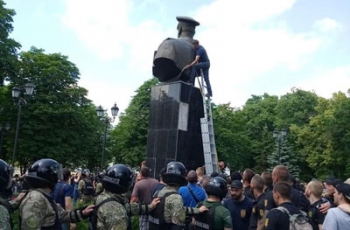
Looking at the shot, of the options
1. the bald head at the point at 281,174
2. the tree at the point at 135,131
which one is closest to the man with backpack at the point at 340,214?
the bald head at the point at 281,174

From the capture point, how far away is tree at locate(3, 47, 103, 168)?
39594 mm

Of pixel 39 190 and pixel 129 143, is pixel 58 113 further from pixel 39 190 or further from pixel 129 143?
pixel 39 190

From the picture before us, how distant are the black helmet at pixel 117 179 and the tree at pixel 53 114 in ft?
116

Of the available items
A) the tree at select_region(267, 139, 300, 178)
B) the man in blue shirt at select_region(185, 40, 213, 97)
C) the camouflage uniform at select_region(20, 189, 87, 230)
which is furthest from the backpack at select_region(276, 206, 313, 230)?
the tree at select_region(267, 139, 300, 178)

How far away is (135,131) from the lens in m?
46.7

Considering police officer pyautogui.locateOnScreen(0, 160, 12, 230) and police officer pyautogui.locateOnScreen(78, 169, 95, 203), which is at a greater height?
police officer pyautogui.locateOnScreen(0, 160, 12, 230)

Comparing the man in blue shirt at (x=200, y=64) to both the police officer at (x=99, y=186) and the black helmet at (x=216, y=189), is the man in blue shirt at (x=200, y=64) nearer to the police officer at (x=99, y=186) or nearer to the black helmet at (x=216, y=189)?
the police officer at (x=99, y=186)

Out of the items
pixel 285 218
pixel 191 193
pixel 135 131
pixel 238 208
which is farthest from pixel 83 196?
pixel 135 131

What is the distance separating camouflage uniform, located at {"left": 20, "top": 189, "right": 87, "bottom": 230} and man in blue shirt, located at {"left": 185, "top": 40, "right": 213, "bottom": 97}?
1026 centimetres

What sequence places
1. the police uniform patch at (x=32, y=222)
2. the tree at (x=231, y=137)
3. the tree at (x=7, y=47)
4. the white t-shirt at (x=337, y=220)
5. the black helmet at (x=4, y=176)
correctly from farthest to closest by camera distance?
the tree at (x=231, y=137)
the tree at (x=7, y=47)
the white t-shirt at (x=337, y=220)
the black helmet at (x=4, y=176)
the police uniform patch at (x=32, y=222)

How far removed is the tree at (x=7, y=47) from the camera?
34.6 meters

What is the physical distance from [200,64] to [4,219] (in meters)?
10.9

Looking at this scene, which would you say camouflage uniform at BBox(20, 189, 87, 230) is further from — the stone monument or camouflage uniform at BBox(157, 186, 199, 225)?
the stone monument

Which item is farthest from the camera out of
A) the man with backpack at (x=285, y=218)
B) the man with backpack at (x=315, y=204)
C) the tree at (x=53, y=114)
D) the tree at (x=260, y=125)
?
the tree at (x=260, y=125)
